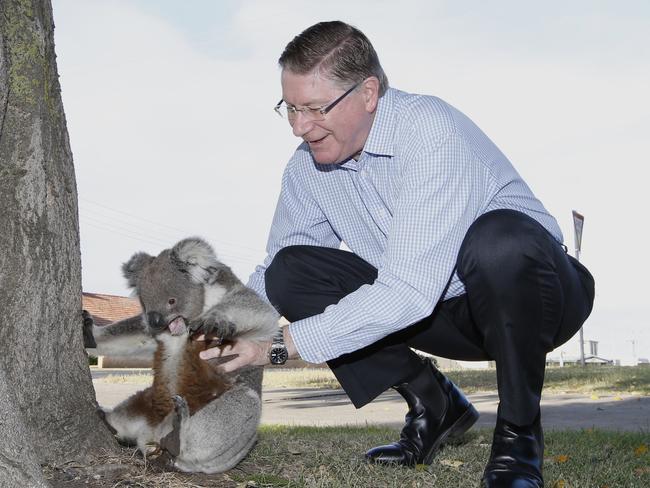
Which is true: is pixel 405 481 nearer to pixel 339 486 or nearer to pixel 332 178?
pixel 339 486

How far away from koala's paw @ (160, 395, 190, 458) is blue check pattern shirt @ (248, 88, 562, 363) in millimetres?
656

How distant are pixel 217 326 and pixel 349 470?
2.68 ft

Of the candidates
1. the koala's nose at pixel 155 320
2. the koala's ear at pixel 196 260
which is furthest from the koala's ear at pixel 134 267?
the koala's nose at pixel 155 320

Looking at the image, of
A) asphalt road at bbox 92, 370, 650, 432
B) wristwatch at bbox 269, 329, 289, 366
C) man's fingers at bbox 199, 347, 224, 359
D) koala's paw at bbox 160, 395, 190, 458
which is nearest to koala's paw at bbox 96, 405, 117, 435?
koala's paw at bbox 160, 395, 190, 458

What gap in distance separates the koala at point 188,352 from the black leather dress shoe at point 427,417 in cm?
71

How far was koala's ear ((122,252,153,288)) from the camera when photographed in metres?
4.00

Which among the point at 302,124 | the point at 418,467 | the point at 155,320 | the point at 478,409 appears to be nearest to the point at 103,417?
the point at 155,320

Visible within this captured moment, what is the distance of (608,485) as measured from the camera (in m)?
3.37

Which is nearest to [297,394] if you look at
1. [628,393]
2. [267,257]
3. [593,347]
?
[628,393]

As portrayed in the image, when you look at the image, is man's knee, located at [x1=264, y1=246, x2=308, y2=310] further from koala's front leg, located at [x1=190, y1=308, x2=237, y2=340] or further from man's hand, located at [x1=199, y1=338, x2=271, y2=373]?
man's hand, located at [x1=199, y1=338, x2=271, y2=373]

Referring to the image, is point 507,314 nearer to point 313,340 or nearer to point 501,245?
point 501,245

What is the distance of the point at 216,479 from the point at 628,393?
7273mm

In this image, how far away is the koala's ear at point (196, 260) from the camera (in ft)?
12.8

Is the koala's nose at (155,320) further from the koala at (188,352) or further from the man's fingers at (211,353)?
the man's fingers at (211,353)
